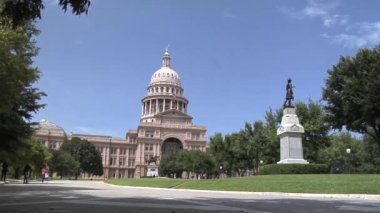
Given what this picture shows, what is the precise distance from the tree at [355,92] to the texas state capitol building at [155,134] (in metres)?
128

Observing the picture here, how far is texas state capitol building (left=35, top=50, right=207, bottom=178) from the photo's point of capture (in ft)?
597

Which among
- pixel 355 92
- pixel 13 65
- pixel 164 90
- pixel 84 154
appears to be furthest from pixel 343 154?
pixel 164 90

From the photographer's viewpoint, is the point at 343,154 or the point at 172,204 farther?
the point at 343,154

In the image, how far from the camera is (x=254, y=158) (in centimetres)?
8131

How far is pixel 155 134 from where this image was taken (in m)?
182

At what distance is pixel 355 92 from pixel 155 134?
139 m

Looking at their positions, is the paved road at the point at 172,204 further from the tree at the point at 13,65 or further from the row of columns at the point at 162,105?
the row of columns at the point at 162,105

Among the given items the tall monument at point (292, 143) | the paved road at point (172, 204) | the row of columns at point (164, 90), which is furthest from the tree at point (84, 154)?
the paved road at point (172, 204)

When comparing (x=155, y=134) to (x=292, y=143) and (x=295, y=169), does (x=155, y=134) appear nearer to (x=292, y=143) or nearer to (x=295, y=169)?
(x=292, y=143)

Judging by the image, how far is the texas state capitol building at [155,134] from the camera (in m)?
182

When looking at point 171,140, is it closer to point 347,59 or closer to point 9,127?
point 347,59

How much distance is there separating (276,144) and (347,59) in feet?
73.0

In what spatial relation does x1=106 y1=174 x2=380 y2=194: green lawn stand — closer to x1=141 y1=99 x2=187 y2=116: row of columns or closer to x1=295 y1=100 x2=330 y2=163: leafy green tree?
x1=295 y1=100 x2=330 y2=163: leafy green tree

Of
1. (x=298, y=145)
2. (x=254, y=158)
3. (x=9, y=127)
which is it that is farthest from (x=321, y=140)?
(x=9, y=127)
